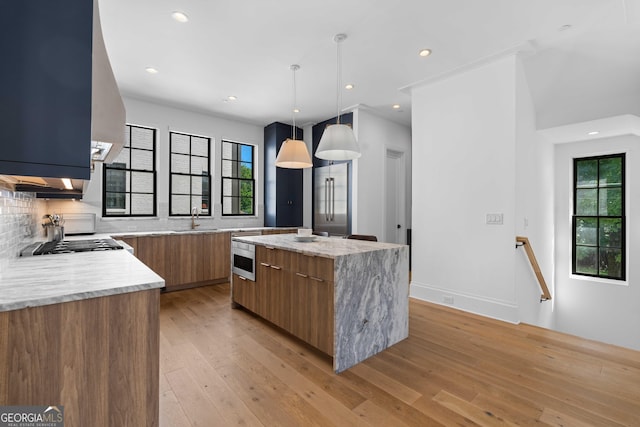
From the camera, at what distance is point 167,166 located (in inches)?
195

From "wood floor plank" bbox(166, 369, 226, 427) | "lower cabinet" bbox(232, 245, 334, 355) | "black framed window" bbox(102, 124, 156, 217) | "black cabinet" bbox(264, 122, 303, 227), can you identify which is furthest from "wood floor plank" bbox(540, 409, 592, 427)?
"black framed window" bbox(102, 124, 156, 217)

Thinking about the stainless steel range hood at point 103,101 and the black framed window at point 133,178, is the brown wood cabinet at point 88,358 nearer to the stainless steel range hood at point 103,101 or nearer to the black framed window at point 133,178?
the stainless steel range hood at point 103,101

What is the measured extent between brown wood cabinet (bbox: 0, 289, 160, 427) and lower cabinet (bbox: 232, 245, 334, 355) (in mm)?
1236

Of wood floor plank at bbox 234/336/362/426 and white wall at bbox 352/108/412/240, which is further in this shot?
white wall at bbox 352/108/412/240

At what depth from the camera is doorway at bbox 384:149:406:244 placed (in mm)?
5688

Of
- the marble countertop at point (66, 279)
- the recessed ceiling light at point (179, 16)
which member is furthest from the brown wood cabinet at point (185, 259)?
the recessed ceiling light at point (179, 16)

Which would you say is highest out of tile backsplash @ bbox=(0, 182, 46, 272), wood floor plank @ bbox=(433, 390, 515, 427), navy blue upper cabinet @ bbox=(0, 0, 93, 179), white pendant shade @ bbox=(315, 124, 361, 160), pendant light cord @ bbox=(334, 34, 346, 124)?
pendant light cord @ bbox=(334, 34, 346, 124)

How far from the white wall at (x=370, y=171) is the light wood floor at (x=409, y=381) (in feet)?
8.00

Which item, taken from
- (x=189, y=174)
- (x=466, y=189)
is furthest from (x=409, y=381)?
(x=189, y=174)

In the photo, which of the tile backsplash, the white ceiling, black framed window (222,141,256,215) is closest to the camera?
the tile backsplash

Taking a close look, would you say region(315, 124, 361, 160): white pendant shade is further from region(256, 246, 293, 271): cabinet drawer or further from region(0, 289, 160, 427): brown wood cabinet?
region(0, 289, 160, 427): brown wood cabinet

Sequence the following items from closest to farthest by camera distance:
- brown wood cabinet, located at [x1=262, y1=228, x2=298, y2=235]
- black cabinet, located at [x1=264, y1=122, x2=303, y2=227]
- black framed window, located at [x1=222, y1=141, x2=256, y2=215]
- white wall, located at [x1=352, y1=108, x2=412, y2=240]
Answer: white wall, located at [x1=352, y1=108, x2=412, y2=240], brown wood cabinet, located at [x1=262, y1=228, x2=298, y2=235], black framed window, located at [x1=222, y1=141, x2=256, y2=215], black cabinet, located at [x1=264, y1=122, x2=303, y2=227]

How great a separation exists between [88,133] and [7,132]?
0.23 metres

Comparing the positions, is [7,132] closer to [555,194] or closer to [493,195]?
[493,195]
